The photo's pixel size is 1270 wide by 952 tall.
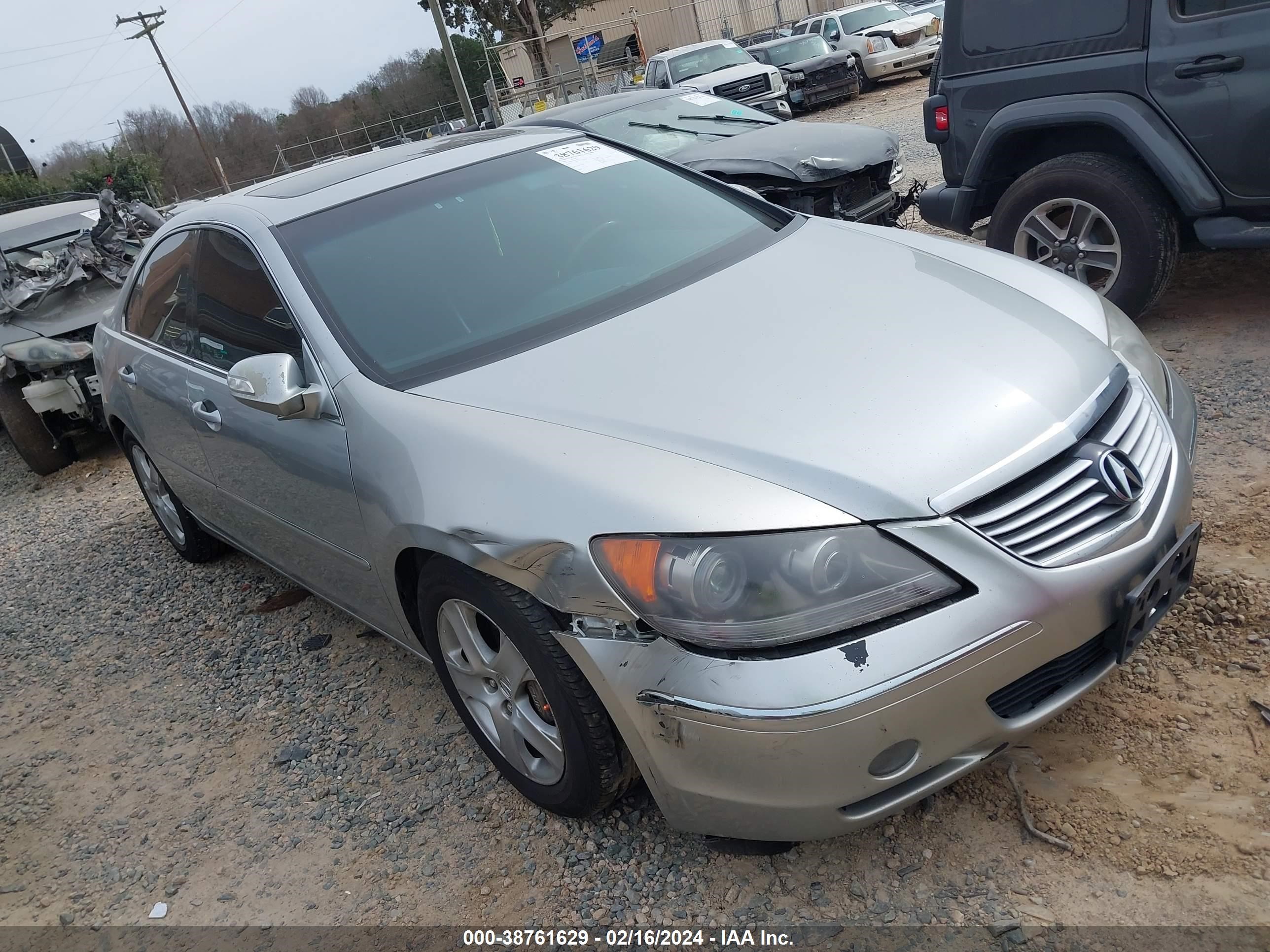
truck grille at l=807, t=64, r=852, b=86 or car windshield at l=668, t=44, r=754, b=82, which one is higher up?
car windshield at l=668, t=44, r=754, b=82

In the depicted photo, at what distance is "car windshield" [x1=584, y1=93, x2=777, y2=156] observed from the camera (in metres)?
6.96

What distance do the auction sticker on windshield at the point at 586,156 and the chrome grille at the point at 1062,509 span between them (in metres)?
2.02

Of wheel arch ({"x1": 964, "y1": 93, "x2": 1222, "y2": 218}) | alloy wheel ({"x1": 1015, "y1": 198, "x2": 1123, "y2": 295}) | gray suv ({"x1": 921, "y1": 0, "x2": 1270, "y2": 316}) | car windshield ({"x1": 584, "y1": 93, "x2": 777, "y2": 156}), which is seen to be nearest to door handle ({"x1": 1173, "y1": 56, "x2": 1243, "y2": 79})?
gray suv ({"x1": 921, "y1": 0, "x2": 1270, "y2": 316})

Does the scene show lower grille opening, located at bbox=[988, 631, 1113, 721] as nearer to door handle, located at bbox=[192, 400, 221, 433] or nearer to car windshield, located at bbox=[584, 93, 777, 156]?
door handle, located at bbox=[192, 400, 221, 433]

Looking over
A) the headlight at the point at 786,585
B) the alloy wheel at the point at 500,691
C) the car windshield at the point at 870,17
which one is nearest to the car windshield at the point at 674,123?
the alloy wheel at the point at 500,691

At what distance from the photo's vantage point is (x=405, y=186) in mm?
3232

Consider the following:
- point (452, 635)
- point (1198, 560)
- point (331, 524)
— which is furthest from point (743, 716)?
point (1198, 560)

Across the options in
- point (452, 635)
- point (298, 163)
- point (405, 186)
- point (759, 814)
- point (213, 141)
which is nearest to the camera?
point (759, 814)

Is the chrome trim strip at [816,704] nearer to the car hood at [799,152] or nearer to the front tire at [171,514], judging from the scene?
the front tire at [171,514]

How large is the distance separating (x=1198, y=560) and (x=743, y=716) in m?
1.81

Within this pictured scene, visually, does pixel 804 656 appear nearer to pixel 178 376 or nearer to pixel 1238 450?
pixel 1238 450

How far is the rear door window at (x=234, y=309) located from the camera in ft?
9.53

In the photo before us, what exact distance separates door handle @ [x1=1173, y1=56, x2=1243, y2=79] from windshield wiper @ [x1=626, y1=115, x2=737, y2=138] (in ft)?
11.5

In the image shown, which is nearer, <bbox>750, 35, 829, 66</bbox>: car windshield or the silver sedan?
the silver sedan
